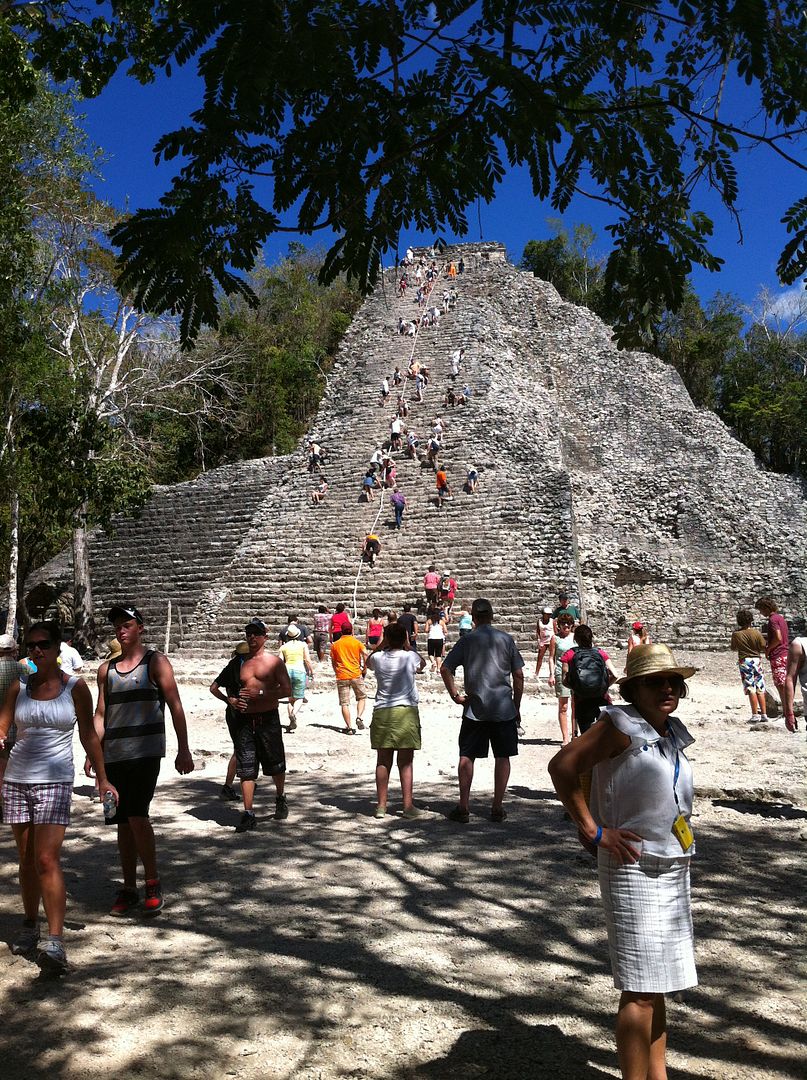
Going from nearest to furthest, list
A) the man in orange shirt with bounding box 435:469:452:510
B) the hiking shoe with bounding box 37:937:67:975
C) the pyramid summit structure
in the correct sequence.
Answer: the hiking shoe with bounding box 37:937:67:975
the pyramid summit structure
the man in orange shirt with bounding box 435:469:452:510

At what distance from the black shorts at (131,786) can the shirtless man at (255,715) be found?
1.51 m

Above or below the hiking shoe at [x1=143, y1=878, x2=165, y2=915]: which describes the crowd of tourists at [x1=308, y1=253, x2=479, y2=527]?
above

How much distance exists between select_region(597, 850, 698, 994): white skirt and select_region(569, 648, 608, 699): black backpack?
3587 mm

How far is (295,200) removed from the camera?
3041 millimetres

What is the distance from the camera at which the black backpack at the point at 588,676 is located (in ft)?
19.5

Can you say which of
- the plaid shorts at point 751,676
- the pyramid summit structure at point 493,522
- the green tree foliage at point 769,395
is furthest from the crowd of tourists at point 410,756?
the green tree foliage at point 769,395

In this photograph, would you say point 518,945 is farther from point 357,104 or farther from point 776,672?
point 776,672

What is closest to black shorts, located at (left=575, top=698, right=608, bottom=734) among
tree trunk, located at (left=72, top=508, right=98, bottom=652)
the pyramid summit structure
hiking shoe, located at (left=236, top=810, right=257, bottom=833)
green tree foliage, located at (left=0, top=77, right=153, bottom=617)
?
hiking shoe, located at (left=236, top=810, right=257, bottom=833)

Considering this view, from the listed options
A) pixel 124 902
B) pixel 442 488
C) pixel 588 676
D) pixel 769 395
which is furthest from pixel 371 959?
pixel 769 395

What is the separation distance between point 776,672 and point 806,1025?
6228 millimetres

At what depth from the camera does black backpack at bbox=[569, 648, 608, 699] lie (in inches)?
234

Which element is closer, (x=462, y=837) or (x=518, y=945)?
(x=518, y=945)

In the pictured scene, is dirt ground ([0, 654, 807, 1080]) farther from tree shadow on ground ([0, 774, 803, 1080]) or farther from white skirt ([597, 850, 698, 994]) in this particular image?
white skirt ([597, 850, 698, 994])

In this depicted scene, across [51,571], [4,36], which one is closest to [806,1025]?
[4,36]
